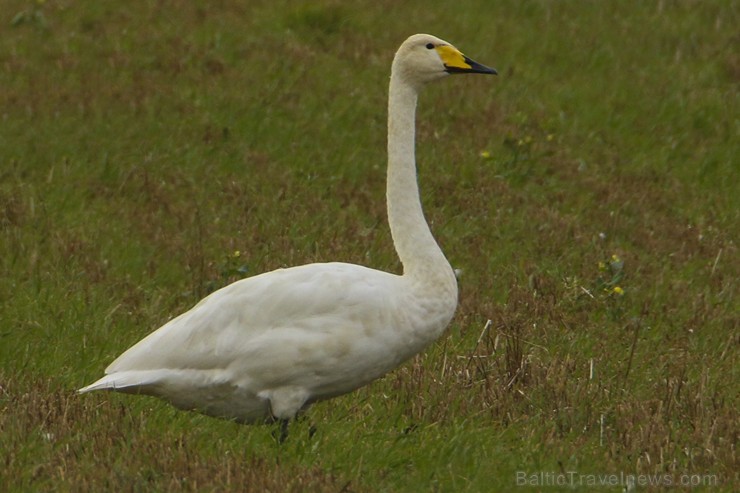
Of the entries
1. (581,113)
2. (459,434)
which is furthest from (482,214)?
(459,434)

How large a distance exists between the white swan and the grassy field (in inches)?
6.9

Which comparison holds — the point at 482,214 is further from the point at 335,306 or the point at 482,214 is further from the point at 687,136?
the point at 335,306

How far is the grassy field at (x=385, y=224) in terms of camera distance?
6.26 meters

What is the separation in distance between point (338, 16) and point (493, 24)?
1.63 metres

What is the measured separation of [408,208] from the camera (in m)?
6.84

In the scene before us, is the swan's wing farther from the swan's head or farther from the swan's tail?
the swan's head

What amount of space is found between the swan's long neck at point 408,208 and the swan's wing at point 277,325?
17 centimetres

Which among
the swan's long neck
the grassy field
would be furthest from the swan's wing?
the grassy field

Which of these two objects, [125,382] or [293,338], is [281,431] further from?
[125,382]

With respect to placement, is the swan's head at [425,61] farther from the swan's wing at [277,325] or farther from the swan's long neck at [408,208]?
the swan's wing at [277,325]

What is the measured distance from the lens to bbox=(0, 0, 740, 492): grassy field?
6.26 meters

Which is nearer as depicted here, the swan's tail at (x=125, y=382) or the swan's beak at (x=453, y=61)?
the swan's tail at (x=125, y=382)

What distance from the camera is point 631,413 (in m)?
6.99

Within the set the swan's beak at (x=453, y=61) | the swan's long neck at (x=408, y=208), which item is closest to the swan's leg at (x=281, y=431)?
the swan's long neck at (x=408, y=208)
